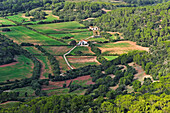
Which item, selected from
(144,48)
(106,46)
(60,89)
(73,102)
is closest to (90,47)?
(106,46)

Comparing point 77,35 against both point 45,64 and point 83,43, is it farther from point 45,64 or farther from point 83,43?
point 45,64

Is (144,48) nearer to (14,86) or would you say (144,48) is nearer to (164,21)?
(164,21)

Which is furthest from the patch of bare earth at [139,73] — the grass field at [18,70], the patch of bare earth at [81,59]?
the grass field at [18,70]

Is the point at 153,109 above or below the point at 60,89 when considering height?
above

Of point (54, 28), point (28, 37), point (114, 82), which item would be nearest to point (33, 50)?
point (28, 37)

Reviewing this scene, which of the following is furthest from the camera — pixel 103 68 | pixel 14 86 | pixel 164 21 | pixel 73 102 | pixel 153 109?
pixel 164 21

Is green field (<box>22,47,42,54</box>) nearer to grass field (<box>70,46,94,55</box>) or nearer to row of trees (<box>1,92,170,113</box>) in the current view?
grass field (<box>70,46,94,55</box>)
